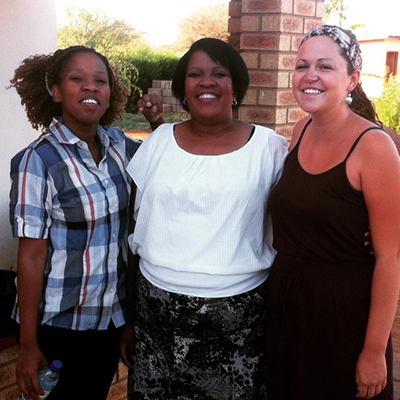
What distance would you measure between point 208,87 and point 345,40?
0.56 m

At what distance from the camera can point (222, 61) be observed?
232 centimetres

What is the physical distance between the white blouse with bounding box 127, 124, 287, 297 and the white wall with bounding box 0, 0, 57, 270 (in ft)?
3.95

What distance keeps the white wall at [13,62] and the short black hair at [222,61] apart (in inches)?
49.3

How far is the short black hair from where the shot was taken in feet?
7.62

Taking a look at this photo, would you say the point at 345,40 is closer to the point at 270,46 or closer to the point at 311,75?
the point at 311,75

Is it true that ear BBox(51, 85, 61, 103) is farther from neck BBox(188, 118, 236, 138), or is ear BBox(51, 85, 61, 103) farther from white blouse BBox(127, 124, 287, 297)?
neck BBox(188, 118, 236, 138)

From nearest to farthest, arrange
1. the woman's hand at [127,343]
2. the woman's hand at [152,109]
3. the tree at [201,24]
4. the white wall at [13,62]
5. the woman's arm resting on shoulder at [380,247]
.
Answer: the woman's arm resting on shoulder at [380,247] → the woman's hand at [127,343] → the woman's hand at [152,109] → the white wall at [13,62] → the tree at [201,24]

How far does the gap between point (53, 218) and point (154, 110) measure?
77 centimetres

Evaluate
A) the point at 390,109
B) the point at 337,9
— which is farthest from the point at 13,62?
the point at 337,9

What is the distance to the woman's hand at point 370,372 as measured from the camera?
6.64ft

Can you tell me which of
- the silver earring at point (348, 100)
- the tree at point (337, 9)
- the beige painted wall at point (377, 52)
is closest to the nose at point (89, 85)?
the silver earring at point (348, 100)

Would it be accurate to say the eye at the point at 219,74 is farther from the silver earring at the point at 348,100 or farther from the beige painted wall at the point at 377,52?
the beige painted wall at the point at 377,52

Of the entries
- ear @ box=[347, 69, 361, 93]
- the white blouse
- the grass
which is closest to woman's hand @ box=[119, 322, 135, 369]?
the white blouse

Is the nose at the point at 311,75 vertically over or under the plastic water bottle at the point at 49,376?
over
